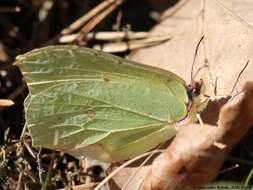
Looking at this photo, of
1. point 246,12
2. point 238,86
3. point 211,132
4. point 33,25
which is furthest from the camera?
point 33,25

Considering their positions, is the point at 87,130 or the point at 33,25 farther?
the point at 33,25

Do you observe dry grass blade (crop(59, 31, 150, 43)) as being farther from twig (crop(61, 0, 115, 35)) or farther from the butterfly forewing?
the butterfly forewing

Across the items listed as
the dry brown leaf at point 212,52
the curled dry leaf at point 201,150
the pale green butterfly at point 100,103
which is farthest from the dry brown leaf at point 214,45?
the curled dry leaf at point 201,150

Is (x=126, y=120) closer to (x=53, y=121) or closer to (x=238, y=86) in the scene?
(x=53, y=121)

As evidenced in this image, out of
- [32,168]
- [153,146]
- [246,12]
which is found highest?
[246,12]

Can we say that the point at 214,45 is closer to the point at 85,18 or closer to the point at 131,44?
the point at 131,44

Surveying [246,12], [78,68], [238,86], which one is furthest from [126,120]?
[246,12]

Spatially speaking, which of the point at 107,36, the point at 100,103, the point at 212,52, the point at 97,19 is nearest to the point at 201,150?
the point at 100,103
